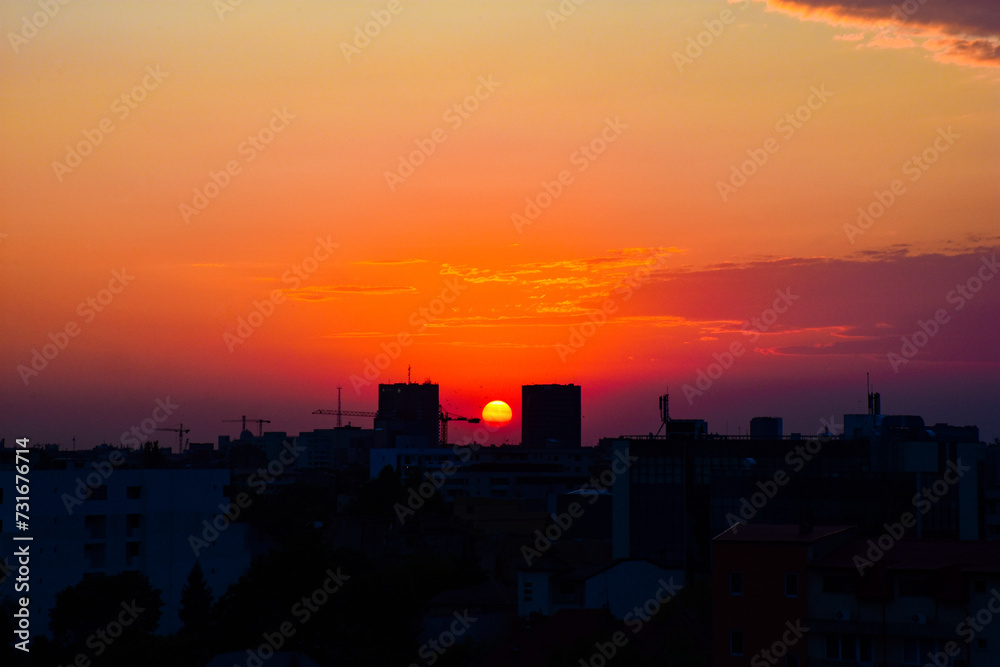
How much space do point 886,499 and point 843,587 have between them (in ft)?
139

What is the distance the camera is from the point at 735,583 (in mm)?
29375

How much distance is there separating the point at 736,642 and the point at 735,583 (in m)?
1.47

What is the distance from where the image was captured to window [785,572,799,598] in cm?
2881

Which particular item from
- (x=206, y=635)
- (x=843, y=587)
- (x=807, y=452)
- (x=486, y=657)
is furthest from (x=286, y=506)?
(x=843, y=587)

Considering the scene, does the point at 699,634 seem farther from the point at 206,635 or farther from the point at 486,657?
the point at 206,635

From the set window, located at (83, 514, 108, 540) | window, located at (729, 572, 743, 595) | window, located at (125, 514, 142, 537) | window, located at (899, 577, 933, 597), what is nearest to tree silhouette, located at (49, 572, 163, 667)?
window, located at (83, 514, 108, 540)

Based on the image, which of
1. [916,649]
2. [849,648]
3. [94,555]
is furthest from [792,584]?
[94,555]

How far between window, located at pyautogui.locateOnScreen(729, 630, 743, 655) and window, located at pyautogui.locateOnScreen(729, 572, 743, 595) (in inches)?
39.1

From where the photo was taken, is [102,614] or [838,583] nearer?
[838,583]

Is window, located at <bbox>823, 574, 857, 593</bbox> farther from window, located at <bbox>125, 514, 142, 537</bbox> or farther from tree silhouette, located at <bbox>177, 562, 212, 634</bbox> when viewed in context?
window, located at <bbox>125, 514, 142, 537</bbox>

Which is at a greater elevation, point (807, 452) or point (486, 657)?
point (807, 452)

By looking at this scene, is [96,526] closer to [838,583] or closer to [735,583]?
[735,583]

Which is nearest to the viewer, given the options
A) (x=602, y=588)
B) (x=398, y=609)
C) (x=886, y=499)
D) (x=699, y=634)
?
(x=699, y=634)

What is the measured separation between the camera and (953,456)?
71562 millimetres
